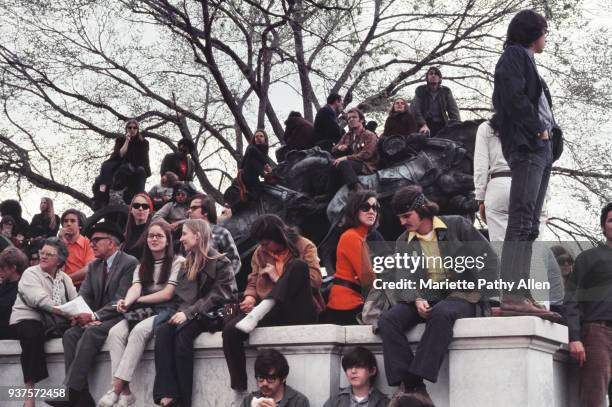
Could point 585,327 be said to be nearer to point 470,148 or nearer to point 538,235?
point 538,235

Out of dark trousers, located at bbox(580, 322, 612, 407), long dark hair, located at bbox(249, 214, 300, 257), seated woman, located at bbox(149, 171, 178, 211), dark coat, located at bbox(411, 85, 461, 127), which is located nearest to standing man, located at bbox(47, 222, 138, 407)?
long dark hair, located at bbox(249, 214, 300, 257)

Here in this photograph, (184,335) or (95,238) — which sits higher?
(95,238)

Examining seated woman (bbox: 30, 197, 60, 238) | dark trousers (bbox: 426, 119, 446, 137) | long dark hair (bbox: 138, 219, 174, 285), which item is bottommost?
long dark hair (bbox: 138, 219, 174, 285)

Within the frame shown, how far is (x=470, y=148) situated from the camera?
15625 millimetres

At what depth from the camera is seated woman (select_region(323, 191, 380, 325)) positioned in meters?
10.2

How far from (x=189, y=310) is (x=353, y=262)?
4.81 ft

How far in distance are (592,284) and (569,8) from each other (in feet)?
50.4

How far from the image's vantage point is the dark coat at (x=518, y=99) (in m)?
9.20

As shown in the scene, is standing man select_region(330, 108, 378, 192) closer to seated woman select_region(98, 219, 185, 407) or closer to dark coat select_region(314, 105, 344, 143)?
dark coat select_region(314, 105, 344, 143)

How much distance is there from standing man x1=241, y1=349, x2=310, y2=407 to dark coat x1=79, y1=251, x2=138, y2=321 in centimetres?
221

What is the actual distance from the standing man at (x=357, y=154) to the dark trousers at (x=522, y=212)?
19.4 feet

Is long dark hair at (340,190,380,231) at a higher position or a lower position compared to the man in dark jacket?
lower

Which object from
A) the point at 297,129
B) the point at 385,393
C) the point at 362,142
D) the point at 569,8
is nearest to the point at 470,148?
the point at 362,142

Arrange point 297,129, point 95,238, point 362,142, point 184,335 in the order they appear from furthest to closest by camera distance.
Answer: point 297,129 → point 362,142 → point 95,238 → point 184,335
